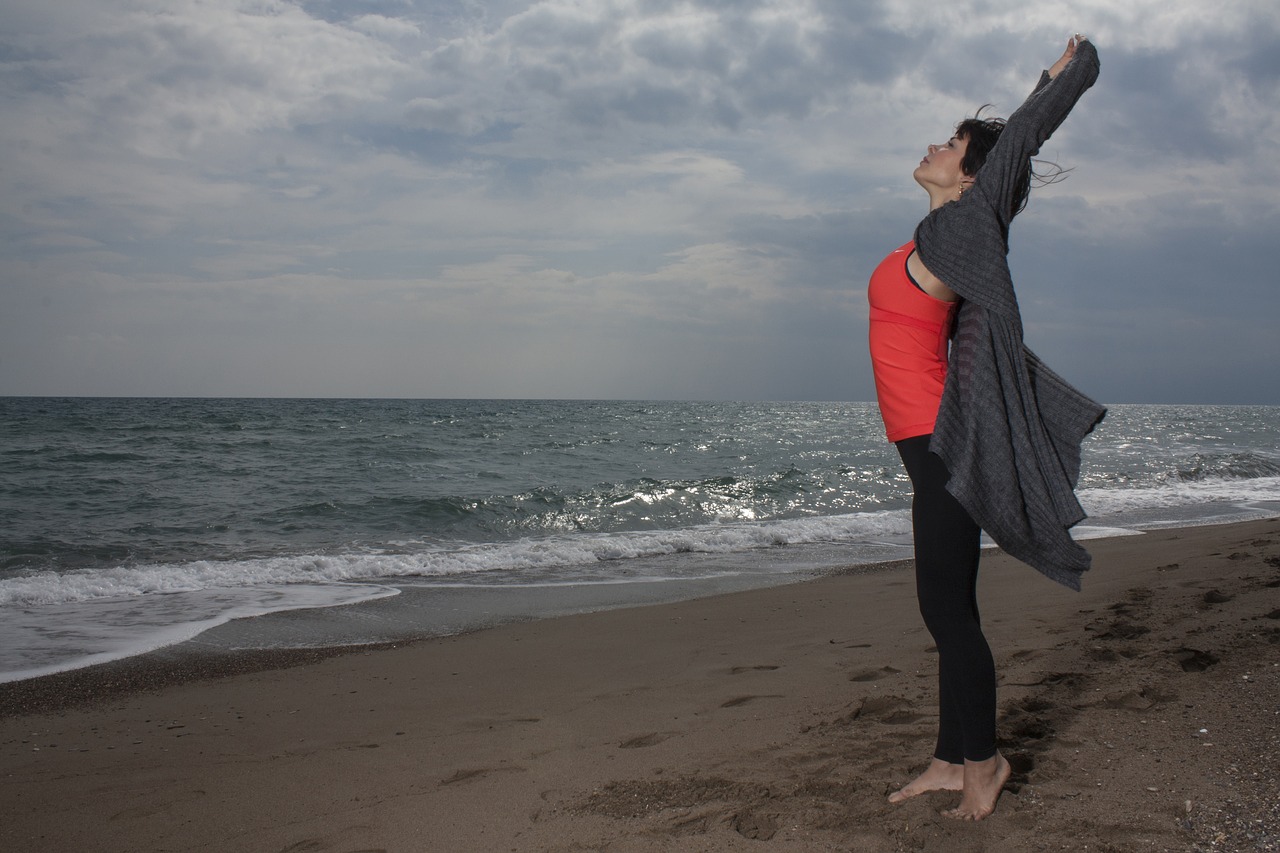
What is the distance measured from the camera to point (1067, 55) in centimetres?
220

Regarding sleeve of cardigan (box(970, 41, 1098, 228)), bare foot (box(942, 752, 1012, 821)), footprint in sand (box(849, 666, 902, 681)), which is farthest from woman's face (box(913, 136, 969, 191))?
footprint in sand (box(849, 666, 902, 681))

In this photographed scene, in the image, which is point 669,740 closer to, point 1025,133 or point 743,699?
point 743,699

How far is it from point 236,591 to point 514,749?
5.61 meters

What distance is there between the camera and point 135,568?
29.5 ft

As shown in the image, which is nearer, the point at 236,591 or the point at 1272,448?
the point at 236,591

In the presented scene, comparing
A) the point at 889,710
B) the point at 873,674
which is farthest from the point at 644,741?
the point at 873,674

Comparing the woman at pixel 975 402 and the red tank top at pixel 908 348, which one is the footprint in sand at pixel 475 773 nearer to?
the woman at pixel 975 402

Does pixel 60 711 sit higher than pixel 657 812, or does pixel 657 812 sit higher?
pixel 657 812

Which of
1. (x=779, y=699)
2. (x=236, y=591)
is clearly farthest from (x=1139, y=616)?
(x=236, y=591)

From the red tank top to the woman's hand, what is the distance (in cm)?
55

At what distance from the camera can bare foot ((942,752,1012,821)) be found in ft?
7.29

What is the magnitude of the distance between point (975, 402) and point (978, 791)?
100 cm

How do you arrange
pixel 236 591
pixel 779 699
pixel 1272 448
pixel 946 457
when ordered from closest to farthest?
pixel 946 457
pixel 779 699
pixel 236 591
pixel 1272 448

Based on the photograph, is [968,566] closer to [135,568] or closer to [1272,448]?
[135,568]
